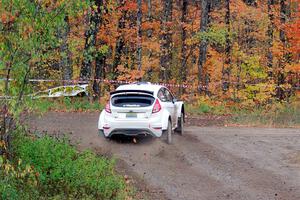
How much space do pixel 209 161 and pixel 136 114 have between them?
2.62 metres

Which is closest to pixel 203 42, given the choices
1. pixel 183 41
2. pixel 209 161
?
pixel 183 41

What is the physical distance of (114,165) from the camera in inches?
527

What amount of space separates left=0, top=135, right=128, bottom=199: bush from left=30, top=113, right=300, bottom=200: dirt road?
845 mm

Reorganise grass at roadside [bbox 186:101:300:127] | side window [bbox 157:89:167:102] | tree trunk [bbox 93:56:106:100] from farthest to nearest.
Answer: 1. tree trunk [bbox 93:56:106:100]
2. grass at roadside [bbox 186:101:300:127]
3. side window [bbox 157:89:167:102]

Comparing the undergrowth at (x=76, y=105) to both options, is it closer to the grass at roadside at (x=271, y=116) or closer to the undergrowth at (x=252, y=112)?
the undergrowth at (x=252, y=112)

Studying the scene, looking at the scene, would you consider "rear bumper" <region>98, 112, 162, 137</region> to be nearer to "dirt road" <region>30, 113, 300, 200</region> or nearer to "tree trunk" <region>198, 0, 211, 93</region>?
"dirt road" <region>30, 113, 300, 200</region>

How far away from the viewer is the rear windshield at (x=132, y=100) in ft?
50.8

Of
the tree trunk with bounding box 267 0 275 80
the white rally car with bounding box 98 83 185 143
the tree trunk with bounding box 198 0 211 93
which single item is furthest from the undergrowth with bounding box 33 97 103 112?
the tree trunk with bounding box 267 0 275 80

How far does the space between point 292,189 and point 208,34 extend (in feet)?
61.3

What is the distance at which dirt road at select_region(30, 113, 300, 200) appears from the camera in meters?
11.7

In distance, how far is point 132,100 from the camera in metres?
15.5

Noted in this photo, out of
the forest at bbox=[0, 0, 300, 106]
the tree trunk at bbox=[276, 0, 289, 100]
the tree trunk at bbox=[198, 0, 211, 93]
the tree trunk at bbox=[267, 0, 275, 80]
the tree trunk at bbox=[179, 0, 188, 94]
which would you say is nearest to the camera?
the forest at bbox=[0, 0, 300, 106]

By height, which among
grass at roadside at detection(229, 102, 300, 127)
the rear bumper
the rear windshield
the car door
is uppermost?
the rear windshield

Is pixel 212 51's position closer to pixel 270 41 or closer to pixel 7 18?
pixel 270 41
